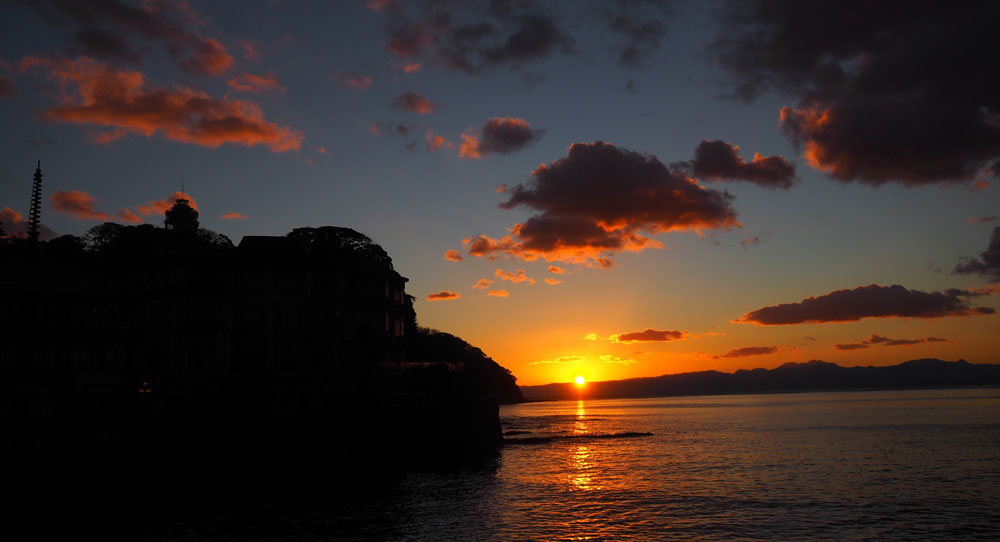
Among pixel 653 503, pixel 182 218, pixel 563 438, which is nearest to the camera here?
pixel 653 503

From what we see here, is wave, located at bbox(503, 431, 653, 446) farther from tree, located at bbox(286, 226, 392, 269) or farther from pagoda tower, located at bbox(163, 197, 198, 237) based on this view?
pagoda tower, located at bbox(163, 197, 198, 237)

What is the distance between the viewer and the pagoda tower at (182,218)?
110 m

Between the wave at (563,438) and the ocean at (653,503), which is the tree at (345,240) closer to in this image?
the wave at (563,438)

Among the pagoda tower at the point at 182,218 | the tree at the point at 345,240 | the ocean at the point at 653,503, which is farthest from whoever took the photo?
the tree at the point at 345,240

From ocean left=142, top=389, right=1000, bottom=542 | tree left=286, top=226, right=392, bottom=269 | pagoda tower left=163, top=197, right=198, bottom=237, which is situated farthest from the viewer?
tree left=286, top=226, right=392, bottom=269

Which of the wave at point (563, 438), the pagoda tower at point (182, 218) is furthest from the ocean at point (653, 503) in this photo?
the pagoda tower at point (182, 218)

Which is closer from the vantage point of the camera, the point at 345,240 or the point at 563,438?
the point at 563,438

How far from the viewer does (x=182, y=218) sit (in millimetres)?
111062

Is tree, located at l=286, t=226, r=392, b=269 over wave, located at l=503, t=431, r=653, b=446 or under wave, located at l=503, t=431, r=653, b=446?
over

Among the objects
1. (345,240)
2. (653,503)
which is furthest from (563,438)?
(653,503)

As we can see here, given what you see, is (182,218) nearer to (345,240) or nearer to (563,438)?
(345,240)

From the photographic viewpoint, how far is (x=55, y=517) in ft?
148

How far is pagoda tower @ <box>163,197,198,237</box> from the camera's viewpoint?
362ft

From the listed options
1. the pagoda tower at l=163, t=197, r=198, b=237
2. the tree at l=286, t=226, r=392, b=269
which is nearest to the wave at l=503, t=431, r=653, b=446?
the tree at l=286, t=226, r=392, b=269
